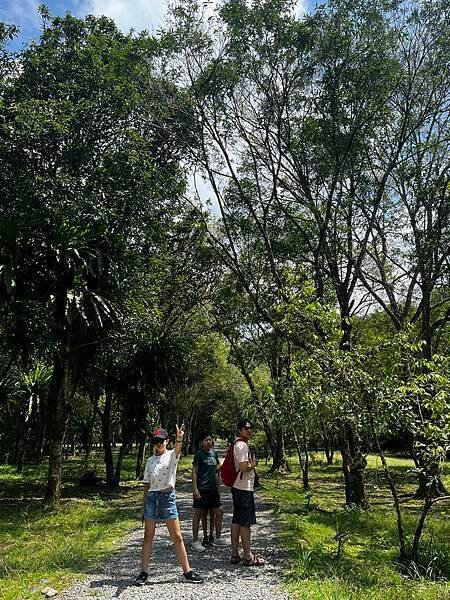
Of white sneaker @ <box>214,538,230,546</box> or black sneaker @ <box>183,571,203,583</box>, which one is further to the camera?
white sneaker @ <box>214,538,230,546</box>

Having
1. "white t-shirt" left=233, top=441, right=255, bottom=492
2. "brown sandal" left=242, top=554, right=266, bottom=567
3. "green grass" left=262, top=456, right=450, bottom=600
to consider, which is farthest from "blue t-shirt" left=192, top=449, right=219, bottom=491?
"green grass" left=262, top=456, right=450, bottom=600

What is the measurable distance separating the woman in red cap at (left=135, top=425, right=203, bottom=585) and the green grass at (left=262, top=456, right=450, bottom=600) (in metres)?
1.19

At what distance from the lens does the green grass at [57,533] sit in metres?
5.95

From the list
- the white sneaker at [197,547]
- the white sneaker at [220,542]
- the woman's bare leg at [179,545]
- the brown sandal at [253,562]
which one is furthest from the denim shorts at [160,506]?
the white sneaker at [220,542]

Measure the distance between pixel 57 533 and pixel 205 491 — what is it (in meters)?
3.59

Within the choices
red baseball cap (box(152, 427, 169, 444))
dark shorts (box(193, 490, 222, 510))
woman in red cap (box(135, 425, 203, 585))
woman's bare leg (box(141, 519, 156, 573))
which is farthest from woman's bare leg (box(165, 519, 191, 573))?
dark shorts (box(193, 490, 222, 510))

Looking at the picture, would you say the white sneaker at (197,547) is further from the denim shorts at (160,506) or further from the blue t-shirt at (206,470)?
the denim shorts at (160,506)

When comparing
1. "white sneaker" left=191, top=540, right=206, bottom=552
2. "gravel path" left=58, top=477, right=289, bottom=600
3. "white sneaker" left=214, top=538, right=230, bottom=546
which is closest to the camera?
"gravel path" left=58, top=477, right=289, bottom=600

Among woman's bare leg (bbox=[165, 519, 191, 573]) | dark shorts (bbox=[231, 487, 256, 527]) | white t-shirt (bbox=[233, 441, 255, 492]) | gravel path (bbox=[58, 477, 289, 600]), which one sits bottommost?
gravel path (bbox=[58, 477, 289, 600])

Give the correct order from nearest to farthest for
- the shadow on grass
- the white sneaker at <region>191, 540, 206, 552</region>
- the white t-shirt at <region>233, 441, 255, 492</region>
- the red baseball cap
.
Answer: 1. the red baseball cap
2. the shadow on grass
3. the white t-shirt at <region>233, 441, 255, 492</region>
4. the white sneaker at <region>191, 540, 206, 552</region>

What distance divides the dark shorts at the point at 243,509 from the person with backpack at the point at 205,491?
0.98 m

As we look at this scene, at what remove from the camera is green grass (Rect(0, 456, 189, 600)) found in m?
Answer: 5.95

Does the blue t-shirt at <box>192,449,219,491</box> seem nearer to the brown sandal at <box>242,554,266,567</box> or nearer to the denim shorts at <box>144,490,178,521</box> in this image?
the brown sandal at <box>242,554,266,567</box>

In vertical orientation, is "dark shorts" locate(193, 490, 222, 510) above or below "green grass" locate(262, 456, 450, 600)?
above
